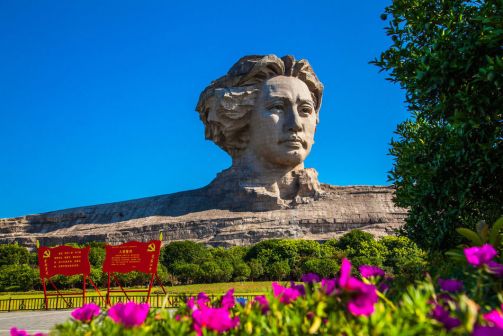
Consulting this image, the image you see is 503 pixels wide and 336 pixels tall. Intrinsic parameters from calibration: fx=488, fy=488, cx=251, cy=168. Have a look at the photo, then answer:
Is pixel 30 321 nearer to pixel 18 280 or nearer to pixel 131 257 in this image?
pixel 131 257

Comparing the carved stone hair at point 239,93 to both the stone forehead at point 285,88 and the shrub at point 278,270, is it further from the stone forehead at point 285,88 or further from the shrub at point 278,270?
the shrub at point 278,270

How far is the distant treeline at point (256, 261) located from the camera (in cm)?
1683

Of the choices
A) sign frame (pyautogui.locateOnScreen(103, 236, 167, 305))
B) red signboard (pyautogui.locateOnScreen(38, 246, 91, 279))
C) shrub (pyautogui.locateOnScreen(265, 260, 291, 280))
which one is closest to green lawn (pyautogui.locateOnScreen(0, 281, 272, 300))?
shrub (pyautogui.locateOnScreen(265, 260, 291, 280))

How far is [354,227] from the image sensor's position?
2305 cm

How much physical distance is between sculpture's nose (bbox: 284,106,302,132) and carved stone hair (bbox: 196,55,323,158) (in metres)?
2.14

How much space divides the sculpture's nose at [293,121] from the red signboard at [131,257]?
54.5 ft

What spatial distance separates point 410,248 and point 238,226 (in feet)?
28.3

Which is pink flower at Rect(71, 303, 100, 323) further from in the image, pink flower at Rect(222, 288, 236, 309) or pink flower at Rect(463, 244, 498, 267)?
pink flower at Rect(463, 244, 498, 267)

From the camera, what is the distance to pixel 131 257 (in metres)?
9.98

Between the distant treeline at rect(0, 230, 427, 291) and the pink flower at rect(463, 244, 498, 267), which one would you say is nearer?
the pink flower at rect(463, 244, 498, 267)

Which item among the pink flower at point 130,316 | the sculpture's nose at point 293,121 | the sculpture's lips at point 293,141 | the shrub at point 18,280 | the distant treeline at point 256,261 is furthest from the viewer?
the sculpture's lips at point 293,141

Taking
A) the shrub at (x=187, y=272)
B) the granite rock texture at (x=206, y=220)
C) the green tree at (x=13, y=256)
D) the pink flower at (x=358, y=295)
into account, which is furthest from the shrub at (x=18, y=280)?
the pink flower at (x=358, y=295)

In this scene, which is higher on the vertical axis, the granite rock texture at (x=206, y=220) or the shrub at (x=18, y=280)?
the granite rock texture at (x=206, y=220)

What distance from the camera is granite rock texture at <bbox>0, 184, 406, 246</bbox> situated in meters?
23.0
